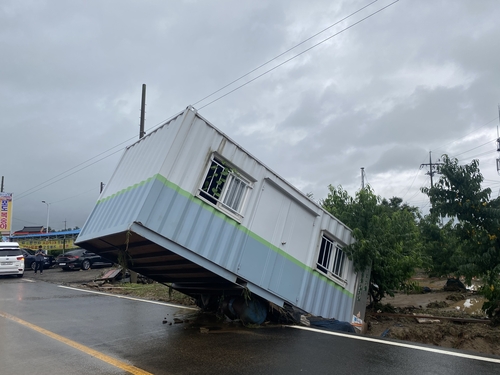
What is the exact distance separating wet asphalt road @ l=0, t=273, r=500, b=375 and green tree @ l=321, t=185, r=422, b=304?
2.86 metres

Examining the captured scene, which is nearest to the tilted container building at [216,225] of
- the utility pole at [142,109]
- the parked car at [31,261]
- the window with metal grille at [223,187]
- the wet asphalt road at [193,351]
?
the window with metal grille at [223,187]

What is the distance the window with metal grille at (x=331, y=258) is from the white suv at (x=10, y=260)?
57.6ft

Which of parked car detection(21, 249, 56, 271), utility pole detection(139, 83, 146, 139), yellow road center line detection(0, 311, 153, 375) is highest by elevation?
utility pole detection(139, 83, 146, 139)

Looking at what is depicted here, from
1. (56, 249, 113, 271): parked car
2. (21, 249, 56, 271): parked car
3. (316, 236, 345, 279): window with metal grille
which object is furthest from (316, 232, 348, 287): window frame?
(21, 249, 56, 271): parked car

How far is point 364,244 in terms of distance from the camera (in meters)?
8.88

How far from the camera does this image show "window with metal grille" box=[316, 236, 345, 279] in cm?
858

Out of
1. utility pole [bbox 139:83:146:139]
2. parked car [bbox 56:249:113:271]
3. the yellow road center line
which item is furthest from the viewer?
parked car [bbox 56:249:113:271]

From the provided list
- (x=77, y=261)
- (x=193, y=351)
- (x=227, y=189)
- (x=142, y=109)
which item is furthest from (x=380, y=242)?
(x=77, y=261)

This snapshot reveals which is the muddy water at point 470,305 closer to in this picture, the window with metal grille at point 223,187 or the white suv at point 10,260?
the window with metal grille at point 223,187

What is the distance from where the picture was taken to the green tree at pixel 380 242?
30.1ft

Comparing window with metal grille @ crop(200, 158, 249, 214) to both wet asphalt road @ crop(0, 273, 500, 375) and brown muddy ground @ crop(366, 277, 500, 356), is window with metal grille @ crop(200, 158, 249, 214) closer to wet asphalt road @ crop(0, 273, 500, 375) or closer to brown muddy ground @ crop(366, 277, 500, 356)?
wet asphalt road @ crop(0, 273, 500, 375)

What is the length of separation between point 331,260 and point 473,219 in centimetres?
339

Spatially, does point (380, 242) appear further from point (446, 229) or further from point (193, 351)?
point (193, 351)

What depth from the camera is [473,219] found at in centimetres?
917
